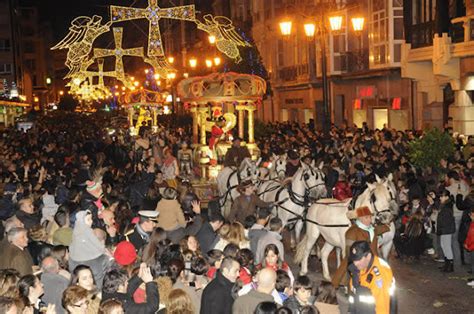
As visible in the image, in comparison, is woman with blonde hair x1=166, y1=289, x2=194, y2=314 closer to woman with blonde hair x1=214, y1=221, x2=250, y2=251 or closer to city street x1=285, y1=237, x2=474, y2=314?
woman with blonde hair x1=214, y1=221, x2=250, y2=251

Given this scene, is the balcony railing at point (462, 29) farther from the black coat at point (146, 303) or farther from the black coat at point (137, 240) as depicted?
the black coat at point (146, 303)

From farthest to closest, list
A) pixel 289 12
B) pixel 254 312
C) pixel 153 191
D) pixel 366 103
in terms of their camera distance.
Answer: pixel 289 12, pixel 366 103, pixel 153 191, pixel 254 312

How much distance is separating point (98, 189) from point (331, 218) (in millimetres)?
3939

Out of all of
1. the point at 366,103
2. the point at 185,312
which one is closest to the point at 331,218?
the point at 185,312

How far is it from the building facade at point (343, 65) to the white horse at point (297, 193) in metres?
9.34

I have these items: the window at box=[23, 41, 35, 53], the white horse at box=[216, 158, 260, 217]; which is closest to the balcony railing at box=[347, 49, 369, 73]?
the white horse at box=[216, 158, 260, 217]

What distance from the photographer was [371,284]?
721 centimetres

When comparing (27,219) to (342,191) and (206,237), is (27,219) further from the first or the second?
(342,191)

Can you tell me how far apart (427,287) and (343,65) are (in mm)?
24752

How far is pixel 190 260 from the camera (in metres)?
8.47

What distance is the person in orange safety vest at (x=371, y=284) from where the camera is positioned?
23.5 ft

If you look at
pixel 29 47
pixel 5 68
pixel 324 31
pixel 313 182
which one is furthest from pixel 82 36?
pixel 29 47

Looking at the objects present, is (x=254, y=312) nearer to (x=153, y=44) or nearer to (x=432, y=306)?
(x=432, y=306)

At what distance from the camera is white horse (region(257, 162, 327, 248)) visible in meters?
13.9
